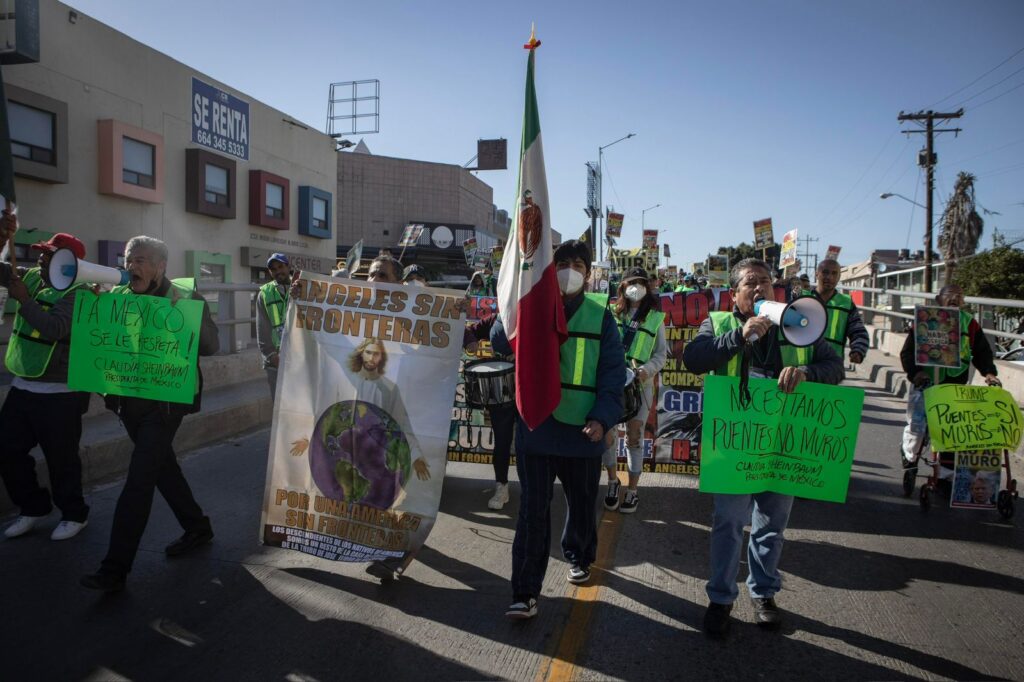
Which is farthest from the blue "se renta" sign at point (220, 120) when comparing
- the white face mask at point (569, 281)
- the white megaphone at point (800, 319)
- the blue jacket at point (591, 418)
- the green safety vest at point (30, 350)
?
the white megaphone at point (800, 319)

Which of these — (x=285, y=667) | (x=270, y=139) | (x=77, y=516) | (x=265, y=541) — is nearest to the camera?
(x=285, y=667)

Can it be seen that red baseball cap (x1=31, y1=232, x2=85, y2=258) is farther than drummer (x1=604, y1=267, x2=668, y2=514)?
No

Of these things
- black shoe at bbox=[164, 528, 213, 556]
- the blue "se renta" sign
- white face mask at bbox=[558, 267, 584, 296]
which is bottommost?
black shoe at bbox=[164, 528, 213, 556]

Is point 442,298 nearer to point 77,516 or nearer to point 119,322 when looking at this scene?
point 119,322

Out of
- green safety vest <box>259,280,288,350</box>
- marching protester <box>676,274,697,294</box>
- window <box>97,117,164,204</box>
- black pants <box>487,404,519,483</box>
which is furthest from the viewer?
window <box>97,117,164,204</box>

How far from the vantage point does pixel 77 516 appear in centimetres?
495

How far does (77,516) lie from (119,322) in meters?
1.48

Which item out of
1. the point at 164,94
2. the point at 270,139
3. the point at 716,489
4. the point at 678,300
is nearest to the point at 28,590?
the point at 716,489

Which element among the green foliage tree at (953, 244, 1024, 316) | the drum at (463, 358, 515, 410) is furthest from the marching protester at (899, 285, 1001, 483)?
the green foliage tree at (953, 244, 1024, 316)

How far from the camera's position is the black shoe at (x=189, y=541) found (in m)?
4.59

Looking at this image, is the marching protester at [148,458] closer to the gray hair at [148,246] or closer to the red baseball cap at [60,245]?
the gray hair at [148,246]

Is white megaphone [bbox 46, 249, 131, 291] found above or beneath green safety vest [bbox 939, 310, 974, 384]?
above

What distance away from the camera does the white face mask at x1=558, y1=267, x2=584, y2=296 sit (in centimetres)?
386

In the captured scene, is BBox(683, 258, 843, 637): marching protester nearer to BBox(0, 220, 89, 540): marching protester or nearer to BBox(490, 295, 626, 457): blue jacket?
BBox(490, 295, 626, 457): blue jacket
